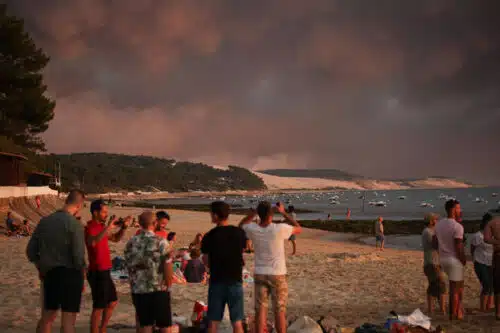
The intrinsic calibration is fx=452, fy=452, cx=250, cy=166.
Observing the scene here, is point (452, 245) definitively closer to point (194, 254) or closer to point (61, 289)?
point (61, 289)

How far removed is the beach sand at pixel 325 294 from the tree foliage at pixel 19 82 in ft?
90.0

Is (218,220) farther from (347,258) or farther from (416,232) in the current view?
(416,232)

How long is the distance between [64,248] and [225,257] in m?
1.93

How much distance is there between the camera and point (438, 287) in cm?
889

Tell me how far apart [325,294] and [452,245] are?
4.39 meters

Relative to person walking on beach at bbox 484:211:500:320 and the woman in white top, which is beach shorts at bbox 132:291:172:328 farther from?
the woman in white top

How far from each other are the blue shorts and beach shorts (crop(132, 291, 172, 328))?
1.87ft

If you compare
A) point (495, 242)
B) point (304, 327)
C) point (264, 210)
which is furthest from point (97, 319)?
point (495, 242)

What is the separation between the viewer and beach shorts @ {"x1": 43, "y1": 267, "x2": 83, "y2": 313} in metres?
5.38

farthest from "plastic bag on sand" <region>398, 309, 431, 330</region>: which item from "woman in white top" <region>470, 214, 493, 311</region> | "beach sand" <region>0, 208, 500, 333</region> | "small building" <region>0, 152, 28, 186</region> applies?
"small building" <region>0, 152, 28, 186</region>

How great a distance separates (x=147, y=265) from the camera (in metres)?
5.50

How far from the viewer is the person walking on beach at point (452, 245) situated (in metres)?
7.78

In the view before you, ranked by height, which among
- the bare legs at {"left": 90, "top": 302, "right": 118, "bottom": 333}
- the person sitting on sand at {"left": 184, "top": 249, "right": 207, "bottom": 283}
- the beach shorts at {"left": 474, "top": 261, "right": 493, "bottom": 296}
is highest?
the beach shorts at {"left": 474, "top": 261, "right": 493, "bottom": 296}

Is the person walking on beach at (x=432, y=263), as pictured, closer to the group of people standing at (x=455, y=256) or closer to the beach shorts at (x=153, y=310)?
the group of people standing at (x=455, y=256)
